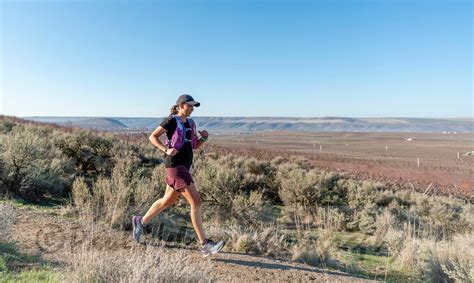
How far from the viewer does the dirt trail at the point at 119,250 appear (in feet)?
16.5

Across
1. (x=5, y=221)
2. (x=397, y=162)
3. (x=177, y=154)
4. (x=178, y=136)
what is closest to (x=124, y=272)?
(x=177, y=154)

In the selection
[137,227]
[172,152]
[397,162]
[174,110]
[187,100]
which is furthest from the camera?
[397,162]

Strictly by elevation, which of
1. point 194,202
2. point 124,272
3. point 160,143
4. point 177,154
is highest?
point 160,143

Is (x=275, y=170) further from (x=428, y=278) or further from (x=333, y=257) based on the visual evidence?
(x=428, y=278)

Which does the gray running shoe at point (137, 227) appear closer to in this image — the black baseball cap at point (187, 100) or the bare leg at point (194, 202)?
the bare leg at point (194, 202)

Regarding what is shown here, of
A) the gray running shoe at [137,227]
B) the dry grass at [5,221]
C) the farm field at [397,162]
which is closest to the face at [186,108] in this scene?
the gray running shoe at [137,227]

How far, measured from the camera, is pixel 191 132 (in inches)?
209

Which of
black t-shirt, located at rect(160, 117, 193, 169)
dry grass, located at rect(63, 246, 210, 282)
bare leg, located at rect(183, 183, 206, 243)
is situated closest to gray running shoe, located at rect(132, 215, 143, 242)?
bare leg, located at rect(183, 183, 206, 243)

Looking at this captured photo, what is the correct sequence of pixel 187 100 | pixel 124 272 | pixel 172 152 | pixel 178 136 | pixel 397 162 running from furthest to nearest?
pixel 397 162 → pixel 187 100 → pixel 178 136 → pixel 172 152 → pixel 124 272

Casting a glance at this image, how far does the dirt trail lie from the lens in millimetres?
5027

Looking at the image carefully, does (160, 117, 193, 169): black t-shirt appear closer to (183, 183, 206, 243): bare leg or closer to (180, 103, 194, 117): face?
(180, 103, 194, 117): face

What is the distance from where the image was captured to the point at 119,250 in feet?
17.7

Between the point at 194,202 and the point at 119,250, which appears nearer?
the point at 194,202

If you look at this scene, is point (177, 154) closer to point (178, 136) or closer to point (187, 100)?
point (178, 136)
